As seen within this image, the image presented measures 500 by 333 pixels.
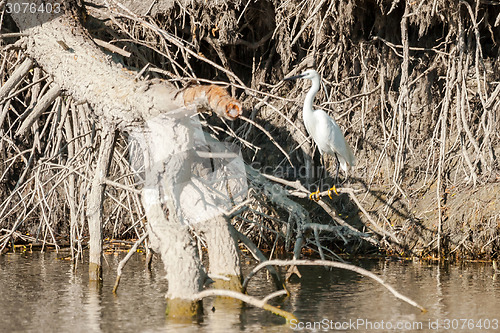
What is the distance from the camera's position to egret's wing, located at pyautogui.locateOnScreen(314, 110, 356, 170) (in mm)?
7828

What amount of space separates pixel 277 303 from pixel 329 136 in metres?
2.50

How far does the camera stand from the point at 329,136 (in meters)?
7.87

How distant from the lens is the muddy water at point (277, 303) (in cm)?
513

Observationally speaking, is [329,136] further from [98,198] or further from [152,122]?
[152,122]

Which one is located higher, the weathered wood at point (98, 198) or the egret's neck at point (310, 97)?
the egret's neck at point (310, 97)

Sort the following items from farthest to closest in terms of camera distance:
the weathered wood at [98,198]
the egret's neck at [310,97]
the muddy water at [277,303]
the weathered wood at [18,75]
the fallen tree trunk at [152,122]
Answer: the egret's neck at [310,97], the weathered wood at [18,75], the weathered wood at [98,198], the muddy water at [277,303], the fallen tree trunk at [152,122]

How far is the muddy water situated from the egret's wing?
1296 millimetres

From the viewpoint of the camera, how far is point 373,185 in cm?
938

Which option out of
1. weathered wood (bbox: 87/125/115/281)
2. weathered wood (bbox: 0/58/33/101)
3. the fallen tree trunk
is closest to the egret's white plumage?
the fallen tree trunk

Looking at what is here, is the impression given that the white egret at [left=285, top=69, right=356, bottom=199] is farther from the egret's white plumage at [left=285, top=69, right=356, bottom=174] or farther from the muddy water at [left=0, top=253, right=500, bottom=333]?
the muddy water at [left=0, top=253, right=500, bottom=333]

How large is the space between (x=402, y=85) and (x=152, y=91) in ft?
14.2
